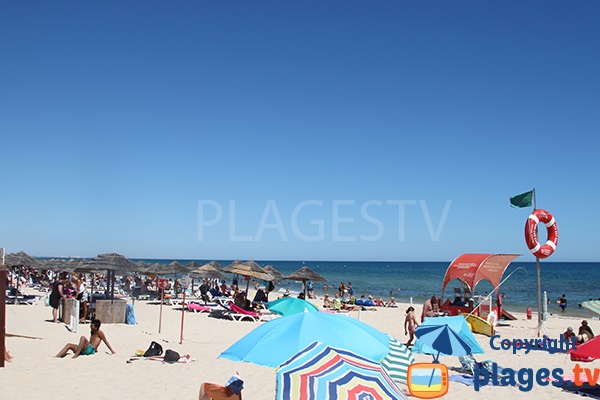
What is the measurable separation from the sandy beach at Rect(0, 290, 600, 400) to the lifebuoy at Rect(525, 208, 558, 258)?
9.92 feet

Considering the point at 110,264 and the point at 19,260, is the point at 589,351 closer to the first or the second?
the point at 110,264

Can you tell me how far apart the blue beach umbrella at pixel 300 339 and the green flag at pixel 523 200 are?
11963 mm

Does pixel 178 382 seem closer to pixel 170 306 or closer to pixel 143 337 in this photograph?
pixel 143 337

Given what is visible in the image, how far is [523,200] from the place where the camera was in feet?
52.4

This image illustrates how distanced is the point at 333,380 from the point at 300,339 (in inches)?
52.5

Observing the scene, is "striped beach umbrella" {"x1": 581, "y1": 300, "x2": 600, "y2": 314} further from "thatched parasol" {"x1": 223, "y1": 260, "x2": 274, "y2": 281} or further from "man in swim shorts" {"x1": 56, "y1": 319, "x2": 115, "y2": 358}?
"thatched parasol" {"x1": 223, "y1": 260, "x2": 274, "y2": 281}

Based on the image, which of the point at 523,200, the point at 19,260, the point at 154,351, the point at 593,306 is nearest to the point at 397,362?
the point at 154,351

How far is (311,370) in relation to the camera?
4012mm

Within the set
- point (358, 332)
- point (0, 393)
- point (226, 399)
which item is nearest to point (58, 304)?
point (0, 393)

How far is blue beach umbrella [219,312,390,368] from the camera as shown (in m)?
5.07

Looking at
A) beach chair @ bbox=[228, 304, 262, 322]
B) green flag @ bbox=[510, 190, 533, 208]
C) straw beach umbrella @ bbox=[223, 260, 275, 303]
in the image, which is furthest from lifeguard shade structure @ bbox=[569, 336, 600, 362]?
straw beach umbrella @ bbox=[223, 260, 275, 303]

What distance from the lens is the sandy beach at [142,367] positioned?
7730 mm

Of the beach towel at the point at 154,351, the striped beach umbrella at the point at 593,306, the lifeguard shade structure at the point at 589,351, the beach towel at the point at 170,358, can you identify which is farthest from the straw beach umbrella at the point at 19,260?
the lifeguard shade structure at the point at 589,351

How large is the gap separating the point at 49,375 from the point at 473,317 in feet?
38.1
